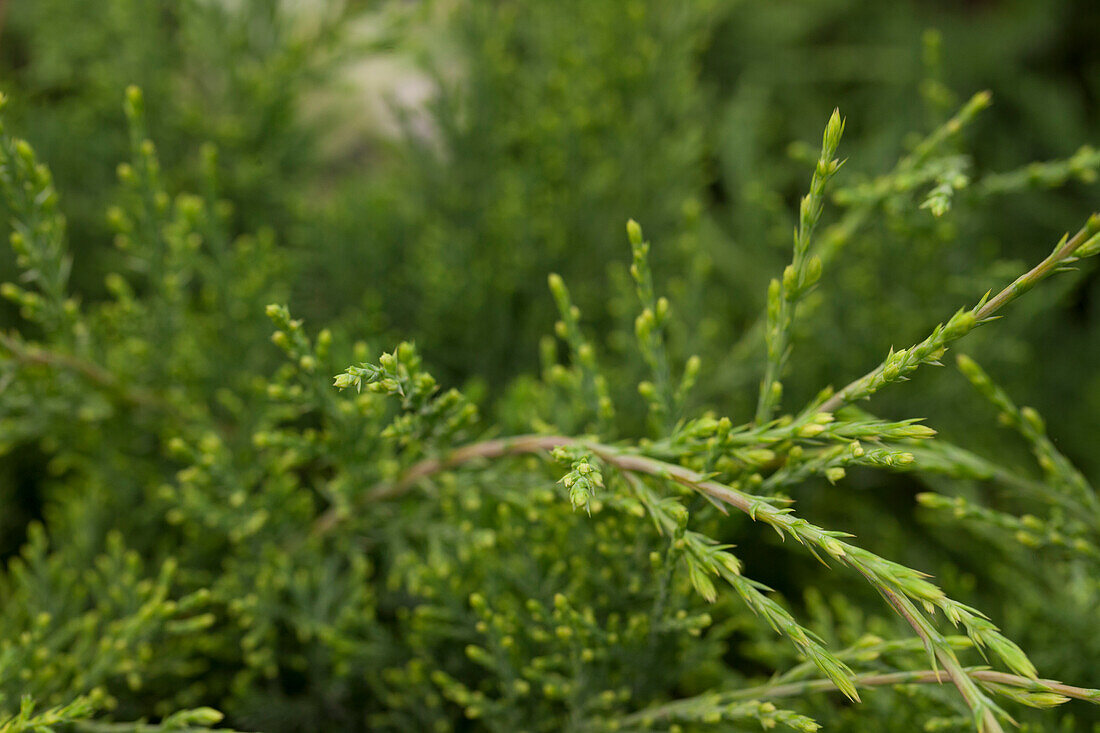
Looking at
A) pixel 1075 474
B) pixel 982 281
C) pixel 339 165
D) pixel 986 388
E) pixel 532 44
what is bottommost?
pixel 1075 474

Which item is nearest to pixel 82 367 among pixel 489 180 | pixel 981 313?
pixel 489 180

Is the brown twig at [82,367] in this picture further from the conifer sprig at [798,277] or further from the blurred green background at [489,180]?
the conifer sprig at [798,277]

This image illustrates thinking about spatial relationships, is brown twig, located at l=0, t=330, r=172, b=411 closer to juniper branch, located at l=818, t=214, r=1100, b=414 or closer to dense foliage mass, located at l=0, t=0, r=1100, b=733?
dense foliage mass, located at l=0, t=0, r=1100, b=733

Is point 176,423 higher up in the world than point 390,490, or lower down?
higher up

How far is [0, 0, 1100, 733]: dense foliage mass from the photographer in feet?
3.40

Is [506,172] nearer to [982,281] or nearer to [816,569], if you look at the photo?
Result: [982,281]

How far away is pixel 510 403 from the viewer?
1.46 meters

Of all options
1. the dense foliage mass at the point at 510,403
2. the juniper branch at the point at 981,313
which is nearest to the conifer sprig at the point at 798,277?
the dense foliage mass at the point at 510,403

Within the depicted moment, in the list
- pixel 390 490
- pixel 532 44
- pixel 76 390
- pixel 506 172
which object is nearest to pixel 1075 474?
pixel 390 490

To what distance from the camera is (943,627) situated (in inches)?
58.8

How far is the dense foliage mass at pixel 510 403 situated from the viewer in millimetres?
1036

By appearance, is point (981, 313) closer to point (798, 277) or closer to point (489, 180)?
point (798, 277)

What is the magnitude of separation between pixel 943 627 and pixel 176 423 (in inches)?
61.8

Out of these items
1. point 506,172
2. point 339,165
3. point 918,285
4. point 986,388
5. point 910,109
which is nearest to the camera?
point 986,388
